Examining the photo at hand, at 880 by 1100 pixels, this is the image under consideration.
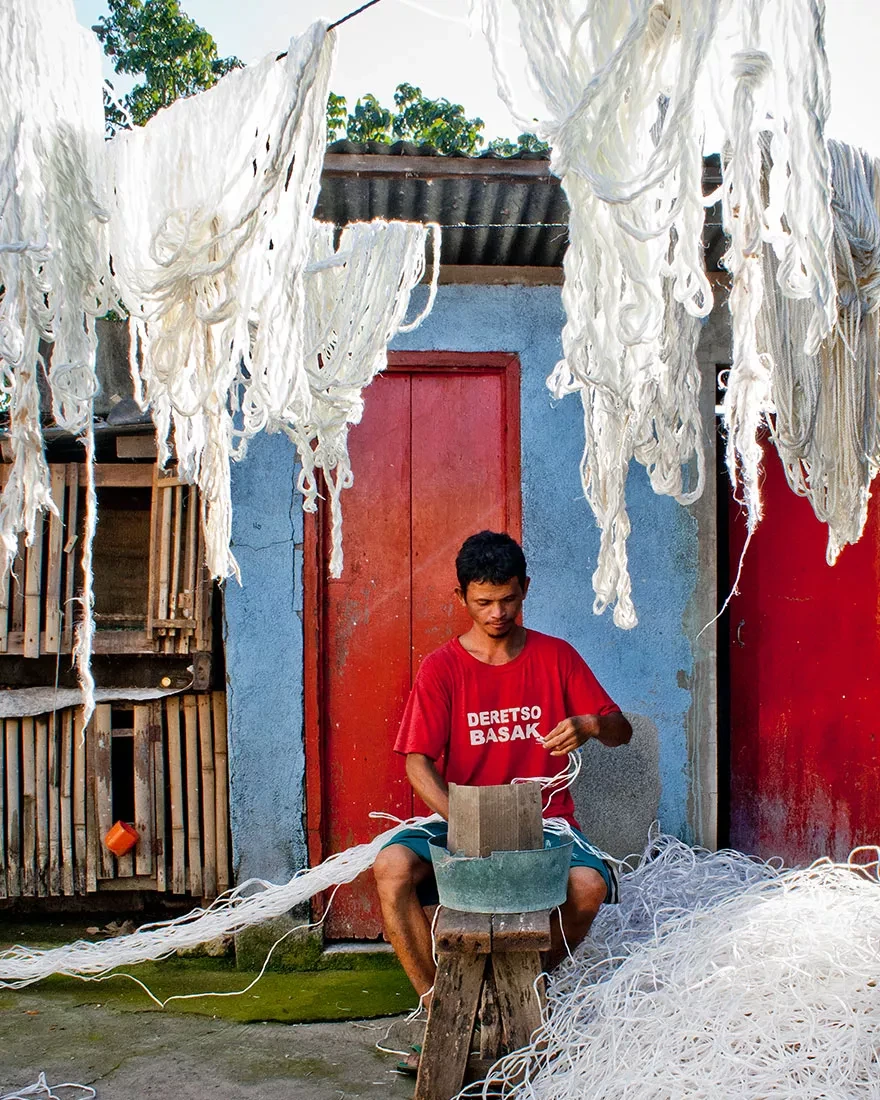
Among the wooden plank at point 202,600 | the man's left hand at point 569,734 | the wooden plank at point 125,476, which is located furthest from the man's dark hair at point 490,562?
the wooden plank at point 125,476

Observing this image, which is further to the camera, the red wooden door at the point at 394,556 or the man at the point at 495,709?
the red wooden door at the point at 394,556

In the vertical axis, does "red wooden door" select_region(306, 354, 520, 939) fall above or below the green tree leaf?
below

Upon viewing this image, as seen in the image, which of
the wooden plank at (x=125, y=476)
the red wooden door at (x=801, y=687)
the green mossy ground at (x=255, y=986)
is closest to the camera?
the green mossy ground at (x=255, y=986)

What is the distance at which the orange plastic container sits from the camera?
470cm

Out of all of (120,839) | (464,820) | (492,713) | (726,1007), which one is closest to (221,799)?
(120,839)

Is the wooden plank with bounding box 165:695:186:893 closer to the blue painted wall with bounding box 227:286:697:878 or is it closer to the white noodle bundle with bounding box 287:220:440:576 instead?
the blue painted wall with bounding box 227:286:697:878

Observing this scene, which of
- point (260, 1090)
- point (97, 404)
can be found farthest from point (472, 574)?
point (97, 404)

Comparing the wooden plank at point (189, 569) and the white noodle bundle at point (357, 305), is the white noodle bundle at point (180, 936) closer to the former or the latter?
the wooden plank at point (189, 569)

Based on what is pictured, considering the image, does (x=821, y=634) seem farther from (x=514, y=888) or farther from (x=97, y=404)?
(x=97, y=404)

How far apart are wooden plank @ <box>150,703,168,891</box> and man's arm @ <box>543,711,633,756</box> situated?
76.4 inches

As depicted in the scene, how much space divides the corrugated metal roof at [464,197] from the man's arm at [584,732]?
74.5 inches

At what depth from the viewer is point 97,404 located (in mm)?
5078

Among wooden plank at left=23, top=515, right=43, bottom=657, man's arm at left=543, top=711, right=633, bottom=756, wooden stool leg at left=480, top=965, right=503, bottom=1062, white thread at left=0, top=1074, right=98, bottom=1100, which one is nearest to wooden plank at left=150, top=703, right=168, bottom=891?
wooden plank at left=23, top=515, right=43, bottom=657

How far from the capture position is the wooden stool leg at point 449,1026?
3.13 meters
